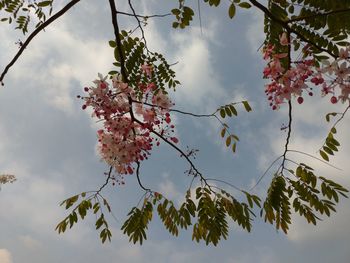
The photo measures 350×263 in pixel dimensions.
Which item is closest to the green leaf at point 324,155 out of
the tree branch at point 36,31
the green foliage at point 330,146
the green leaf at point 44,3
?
the green foliage at point 330,146

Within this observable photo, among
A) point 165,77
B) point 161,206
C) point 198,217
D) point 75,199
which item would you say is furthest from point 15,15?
point 198,217

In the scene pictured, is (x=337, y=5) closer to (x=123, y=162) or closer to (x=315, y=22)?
(x=315, y=22)

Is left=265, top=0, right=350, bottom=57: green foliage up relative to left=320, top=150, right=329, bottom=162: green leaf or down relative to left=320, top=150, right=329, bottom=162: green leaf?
up

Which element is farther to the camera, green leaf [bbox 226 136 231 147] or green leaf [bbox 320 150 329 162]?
green leaf [bbox 226 136 231 147]

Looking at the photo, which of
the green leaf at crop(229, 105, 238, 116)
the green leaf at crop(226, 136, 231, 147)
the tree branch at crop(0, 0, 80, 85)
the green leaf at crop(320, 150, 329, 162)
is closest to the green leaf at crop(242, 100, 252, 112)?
the green leaf at crop(229, 105, 238, 116)

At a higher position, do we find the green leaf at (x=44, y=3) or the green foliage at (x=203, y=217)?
the green leaf at (x=44, y=3)

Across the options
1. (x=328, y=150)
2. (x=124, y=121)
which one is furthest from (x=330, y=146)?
(x=124, y=121)

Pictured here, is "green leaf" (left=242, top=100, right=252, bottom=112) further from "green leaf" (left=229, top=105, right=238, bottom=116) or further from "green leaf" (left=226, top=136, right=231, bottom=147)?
"green leaf" (left=226, top=136, right=231, bottom=147)

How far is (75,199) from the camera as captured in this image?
4.96 meters

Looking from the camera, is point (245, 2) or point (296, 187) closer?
point (245, 2)

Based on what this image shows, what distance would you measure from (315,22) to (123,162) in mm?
2188

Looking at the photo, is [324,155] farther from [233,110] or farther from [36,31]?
[36,31]

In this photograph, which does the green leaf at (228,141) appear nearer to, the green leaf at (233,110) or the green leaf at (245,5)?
the green leaf at (233,110)

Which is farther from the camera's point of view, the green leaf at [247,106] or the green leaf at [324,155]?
the green leaf at [324,155]
